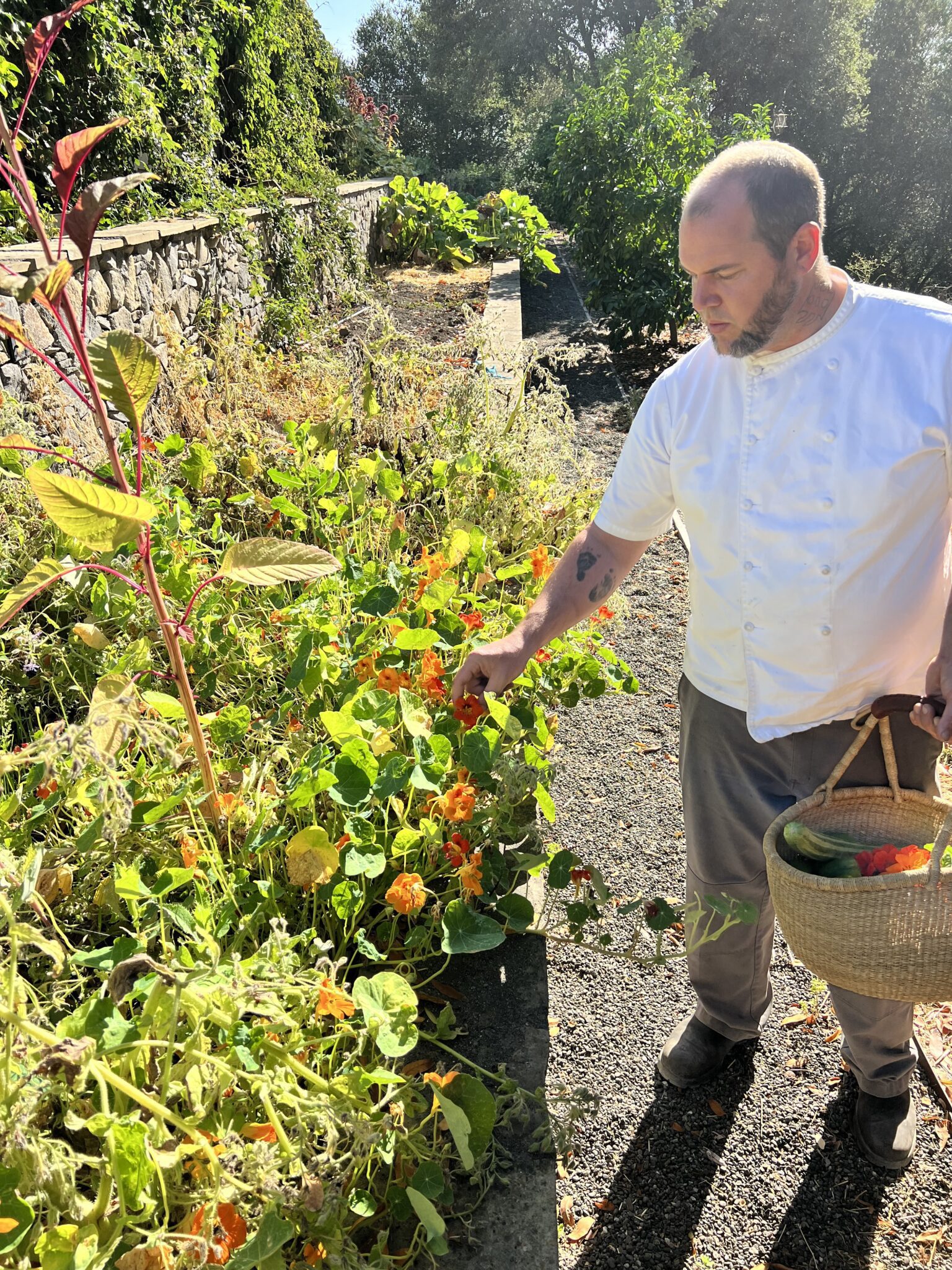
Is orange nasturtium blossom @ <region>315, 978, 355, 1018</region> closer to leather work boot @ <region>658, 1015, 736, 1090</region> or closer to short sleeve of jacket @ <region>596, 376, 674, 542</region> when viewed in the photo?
leather work boot @ <region>658, 1015, 736, 1090</region>

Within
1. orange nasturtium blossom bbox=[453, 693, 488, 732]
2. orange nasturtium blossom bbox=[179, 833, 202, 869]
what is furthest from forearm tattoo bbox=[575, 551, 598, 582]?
orange nasturtium blossom bbox=[179, 833, 202, 869]

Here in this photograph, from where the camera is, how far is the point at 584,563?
1.90m

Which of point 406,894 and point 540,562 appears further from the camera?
point 540,562

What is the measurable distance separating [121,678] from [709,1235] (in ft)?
4.96

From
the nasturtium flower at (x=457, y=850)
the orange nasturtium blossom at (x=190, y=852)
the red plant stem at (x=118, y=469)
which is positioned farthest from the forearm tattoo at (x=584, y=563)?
the orange nasturtium blossom at (x=190, y=852)

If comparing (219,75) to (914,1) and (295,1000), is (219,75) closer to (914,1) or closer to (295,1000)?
(295,1000)

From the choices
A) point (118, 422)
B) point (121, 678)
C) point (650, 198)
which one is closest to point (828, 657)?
point (121, 678)

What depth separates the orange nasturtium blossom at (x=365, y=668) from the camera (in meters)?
2.11

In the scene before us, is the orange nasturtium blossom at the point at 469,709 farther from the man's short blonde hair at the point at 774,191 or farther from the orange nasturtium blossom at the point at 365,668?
the man's short blonde hair at the point at 774,191

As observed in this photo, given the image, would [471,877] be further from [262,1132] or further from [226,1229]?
[226,1229]

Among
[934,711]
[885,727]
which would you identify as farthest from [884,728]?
[934,711]

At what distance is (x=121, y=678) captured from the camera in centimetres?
134

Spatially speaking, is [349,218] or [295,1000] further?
[349,218]

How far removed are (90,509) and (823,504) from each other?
1216 millimetres
